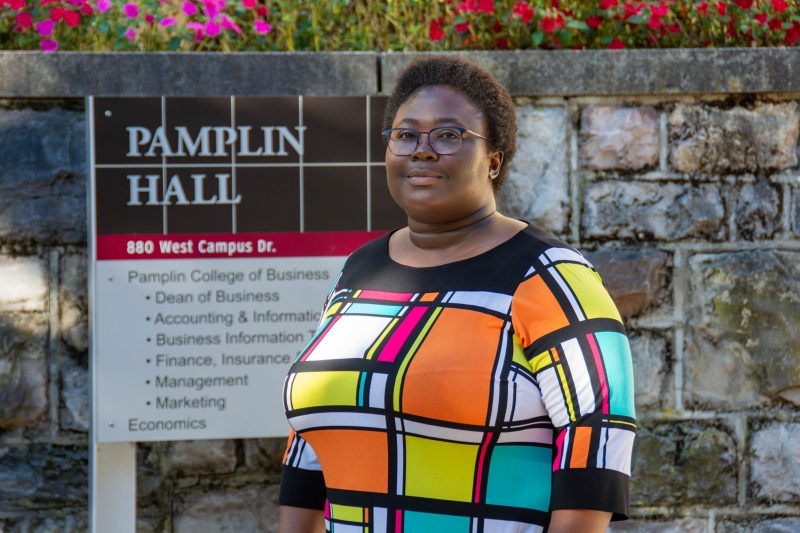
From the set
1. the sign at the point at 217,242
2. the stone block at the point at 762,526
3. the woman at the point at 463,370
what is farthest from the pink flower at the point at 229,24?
the stone block at the point at 762,526

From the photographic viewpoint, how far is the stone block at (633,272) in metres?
3.35

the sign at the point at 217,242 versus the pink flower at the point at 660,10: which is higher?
the pink flower at the point at 660,10

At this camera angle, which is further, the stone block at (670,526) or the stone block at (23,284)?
the stone block at (670,526)

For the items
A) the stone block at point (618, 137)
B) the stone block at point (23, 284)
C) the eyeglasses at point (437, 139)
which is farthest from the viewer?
the stone block at point (618, 137)

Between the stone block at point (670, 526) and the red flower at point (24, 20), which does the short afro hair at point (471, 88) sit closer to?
the stone block at point (670, 526)

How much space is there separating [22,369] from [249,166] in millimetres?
984

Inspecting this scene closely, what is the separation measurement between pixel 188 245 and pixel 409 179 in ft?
4.71

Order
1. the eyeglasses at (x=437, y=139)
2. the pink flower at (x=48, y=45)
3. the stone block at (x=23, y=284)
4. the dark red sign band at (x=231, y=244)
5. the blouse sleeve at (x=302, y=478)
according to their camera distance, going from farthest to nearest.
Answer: the pink flower at (x=48, y=45) < the stone block at (x=23, y=284) < the dark red sign band at (x=231, y=244) < the blouse sleeve at (x=302, y=478) < the eyeglasses at (x=437, y=139)

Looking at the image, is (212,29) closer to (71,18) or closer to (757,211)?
(71,18)

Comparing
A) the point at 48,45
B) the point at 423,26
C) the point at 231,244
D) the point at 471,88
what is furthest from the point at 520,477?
the point at 48,45

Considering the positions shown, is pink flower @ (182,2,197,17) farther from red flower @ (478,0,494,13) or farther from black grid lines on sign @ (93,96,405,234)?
red flower @ (478,0,494,13)

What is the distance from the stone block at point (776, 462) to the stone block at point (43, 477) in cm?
221

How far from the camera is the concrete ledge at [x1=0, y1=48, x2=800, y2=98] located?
3.21 m

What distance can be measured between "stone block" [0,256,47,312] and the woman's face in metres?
1.77
